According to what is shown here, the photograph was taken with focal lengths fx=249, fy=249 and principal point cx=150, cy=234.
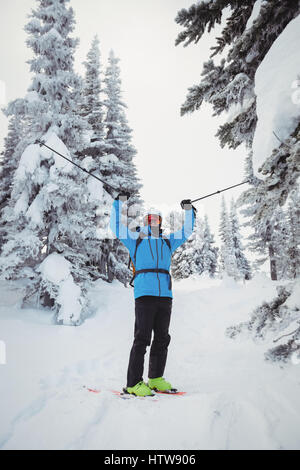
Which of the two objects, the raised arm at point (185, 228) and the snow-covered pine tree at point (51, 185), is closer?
the raised arm at point (185, 228)

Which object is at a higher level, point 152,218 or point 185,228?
point 152,218

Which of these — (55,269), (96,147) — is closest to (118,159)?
(96,147)

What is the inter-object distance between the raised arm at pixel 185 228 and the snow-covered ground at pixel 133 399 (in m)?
1.91

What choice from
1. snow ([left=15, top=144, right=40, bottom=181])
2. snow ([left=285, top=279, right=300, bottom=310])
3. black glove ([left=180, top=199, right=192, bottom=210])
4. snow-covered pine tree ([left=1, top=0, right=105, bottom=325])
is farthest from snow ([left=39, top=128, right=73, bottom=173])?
snow ([left=285, top=279, right=300, bottom=310])

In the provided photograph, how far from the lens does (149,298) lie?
149 inches

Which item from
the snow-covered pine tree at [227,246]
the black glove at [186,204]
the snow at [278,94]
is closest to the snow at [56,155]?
the black glove at [186,204]

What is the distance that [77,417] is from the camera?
2.59 m

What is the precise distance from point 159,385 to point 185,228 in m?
2.56

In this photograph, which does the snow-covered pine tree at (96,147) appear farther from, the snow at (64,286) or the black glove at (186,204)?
the black glove at (186,204)

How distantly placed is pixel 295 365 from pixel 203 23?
5760mm

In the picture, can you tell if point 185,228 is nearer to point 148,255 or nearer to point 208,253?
point 148,255

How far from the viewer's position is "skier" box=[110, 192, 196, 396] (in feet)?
11.8

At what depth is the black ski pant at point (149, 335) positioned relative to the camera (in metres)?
3.58
